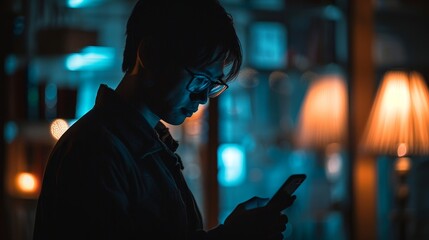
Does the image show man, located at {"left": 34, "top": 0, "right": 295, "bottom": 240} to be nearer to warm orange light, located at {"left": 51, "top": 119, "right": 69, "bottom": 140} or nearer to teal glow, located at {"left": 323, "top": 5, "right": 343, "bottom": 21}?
warm orange light, located at {"left": 51, "top": 119, "right": 69, "bottom": 140}

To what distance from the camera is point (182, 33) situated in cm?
92

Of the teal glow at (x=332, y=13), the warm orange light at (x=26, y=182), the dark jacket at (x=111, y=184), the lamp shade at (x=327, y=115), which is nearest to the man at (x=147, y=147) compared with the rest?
the dark jacket at (x=111, y=184)

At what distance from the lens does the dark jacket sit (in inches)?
33.1

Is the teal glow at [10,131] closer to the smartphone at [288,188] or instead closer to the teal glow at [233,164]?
the teal glow at [233,164]

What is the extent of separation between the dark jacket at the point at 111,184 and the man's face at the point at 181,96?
0.11 ft

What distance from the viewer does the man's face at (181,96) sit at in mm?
933

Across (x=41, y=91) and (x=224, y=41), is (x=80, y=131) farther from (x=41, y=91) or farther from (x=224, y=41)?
(x=41, y=91)

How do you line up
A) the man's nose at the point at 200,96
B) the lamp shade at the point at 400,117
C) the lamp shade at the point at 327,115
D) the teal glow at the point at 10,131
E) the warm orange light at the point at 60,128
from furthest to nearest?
the lamp shade at the point at 327,115 → the teal glow at the point at 10,131 → the lamp shade at the point at 400,117 → the warm orange light at the point at 60,128 → the man's nose at the point at 200,96

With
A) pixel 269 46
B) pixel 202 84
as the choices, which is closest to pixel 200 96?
pixel 202 84

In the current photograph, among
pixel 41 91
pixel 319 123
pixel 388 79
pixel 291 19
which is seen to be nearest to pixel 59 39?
pixel 41 91

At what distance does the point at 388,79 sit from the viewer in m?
2.56

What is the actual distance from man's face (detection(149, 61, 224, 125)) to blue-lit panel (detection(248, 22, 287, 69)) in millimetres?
2804

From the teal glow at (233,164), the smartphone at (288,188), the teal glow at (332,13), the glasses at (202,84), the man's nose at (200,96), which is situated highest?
the teal glow at (332,13)

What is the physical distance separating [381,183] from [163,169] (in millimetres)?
2661
